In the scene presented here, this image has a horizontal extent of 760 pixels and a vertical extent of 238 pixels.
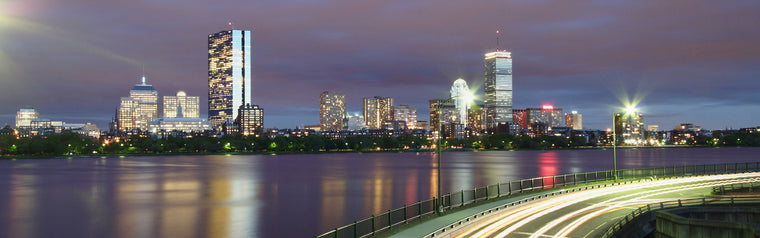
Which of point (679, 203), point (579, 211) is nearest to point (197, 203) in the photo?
point (579, 211)

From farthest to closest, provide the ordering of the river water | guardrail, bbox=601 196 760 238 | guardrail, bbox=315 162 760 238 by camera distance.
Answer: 1. the river water
2. guardrail, bbox=601 196 760 238
3. guardrail, bbox=315 162 760 238

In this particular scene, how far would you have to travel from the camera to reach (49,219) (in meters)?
58.2

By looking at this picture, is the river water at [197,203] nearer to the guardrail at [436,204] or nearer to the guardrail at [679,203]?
the guardrail at [436,204]

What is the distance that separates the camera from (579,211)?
36969 millimetres

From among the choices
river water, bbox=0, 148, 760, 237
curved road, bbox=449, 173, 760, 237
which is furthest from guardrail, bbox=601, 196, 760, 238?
river water, bbox=0, 148, 760, 237

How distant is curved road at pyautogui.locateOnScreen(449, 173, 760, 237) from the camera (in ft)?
97.4

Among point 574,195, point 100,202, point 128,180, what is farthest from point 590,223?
point 128,180

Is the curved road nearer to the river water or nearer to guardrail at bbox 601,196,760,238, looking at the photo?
guardrail at bbox 601,196,760,238

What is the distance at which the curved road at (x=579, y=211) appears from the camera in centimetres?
2969

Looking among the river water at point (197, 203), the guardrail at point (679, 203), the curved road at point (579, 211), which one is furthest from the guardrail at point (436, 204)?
the guardrail at point (679, 203)

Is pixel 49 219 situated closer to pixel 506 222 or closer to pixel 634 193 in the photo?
A: pixel 506 222

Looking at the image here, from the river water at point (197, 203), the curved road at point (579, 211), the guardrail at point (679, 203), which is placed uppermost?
the guardrail at point (679, 203)

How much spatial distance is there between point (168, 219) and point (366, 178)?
54.6 meters

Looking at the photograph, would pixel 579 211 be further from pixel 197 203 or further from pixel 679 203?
pixel 197 203
